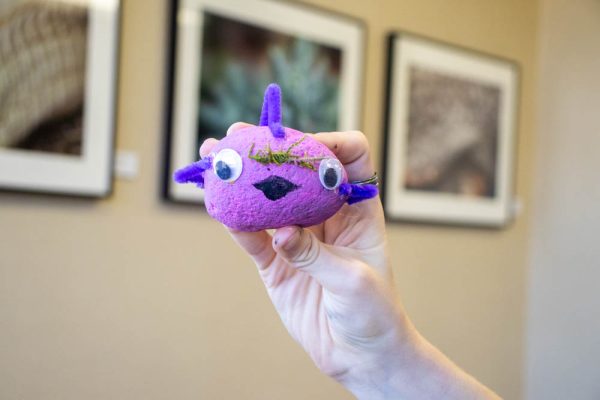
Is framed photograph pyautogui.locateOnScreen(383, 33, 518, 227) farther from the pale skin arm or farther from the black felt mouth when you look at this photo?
the black felt mouth

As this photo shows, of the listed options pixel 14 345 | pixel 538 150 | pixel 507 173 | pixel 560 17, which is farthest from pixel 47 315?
pixel 560 17

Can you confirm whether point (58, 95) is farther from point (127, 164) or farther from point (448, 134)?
point (448, 134)

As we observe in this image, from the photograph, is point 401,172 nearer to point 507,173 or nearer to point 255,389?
point 507,173

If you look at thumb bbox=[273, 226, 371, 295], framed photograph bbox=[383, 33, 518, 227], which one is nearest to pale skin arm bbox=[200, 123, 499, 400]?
thumb bbox=[273, 226, 371, 295]

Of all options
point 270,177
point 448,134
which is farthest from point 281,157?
point 448,134

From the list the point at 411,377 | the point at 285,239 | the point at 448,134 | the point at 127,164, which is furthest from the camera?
the point at 448,134

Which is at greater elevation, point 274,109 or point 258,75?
point 258,75
